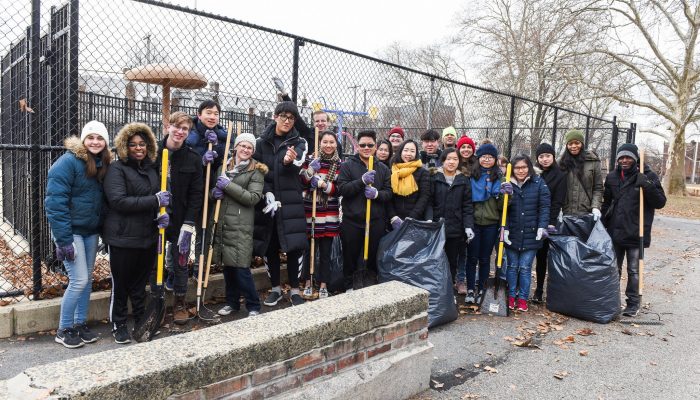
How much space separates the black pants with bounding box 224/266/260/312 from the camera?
13.6ft

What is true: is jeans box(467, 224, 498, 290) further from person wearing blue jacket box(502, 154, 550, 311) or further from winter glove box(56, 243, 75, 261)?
winter glove box(56, 243, 75, 261)

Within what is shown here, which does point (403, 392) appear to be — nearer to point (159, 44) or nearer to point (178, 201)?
point (178, 201)

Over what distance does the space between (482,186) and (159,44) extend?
3.53 metres

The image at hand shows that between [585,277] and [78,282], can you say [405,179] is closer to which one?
[585,277]

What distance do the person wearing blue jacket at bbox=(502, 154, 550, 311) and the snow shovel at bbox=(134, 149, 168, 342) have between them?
11.1 ft

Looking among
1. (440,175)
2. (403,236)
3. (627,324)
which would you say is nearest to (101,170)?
(403,236)

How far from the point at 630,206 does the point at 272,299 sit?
4025mm

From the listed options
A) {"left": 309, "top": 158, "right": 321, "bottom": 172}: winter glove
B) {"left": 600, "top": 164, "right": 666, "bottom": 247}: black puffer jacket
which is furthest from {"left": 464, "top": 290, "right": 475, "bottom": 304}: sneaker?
{"left": 309, "top": 158, "right": 321, "bottom": 172}: winter glove

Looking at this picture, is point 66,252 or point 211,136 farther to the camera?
point 211,136

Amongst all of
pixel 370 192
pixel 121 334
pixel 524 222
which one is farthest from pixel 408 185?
pixel 121 334

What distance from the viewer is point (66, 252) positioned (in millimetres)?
3326

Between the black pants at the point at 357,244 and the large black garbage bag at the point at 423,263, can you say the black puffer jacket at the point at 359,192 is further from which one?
the large black garbage bag at the point at 423,263

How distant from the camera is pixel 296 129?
4.76m

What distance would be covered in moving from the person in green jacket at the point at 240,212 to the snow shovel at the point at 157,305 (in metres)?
0.49
